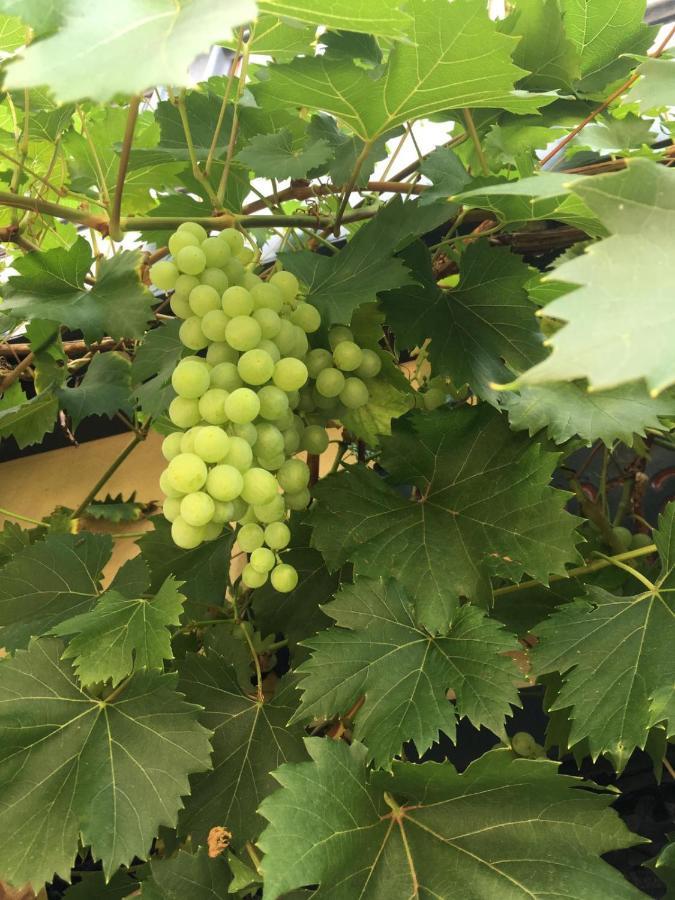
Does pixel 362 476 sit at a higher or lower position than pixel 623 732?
higher

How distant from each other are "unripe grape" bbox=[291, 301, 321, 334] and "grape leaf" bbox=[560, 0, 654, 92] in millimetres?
425

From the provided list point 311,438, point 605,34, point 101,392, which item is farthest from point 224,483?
point 605,34

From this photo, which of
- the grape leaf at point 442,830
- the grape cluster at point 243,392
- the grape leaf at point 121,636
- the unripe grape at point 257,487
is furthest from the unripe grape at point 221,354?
the grape leaf at point 442,830

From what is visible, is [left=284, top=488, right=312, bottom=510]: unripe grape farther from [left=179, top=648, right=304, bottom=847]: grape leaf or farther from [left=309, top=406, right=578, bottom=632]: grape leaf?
[left=179, top=648, right=304, bottom=847]: grape leaf

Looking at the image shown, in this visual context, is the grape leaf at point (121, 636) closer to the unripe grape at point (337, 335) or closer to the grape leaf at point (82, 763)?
the grape leaf at point (82, 763)

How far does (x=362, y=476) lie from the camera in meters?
0.66

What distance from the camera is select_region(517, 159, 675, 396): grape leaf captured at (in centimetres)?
25

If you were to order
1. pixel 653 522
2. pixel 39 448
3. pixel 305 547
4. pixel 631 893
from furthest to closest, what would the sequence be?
pixel 39 448 < pixel 653 522 < pixel 305 547 < pixel 631 893

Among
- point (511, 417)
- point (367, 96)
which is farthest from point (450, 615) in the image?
point (367, 96)

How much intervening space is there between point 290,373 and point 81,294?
345 millimetres

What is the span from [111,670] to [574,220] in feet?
1.90

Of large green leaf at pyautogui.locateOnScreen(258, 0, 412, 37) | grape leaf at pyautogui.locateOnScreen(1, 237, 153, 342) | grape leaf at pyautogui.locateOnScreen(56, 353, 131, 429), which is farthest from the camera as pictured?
grape leaf at pyautogui.locateOnScreen(56, 353, 131, 429)

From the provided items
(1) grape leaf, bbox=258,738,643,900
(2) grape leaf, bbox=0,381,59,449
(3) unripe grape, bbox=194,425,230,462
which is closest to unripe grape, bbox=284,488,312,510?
(3) unripe grape, bbox=194,425,230,462

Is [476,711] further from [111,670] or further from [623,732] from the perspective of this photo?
[111,670]
